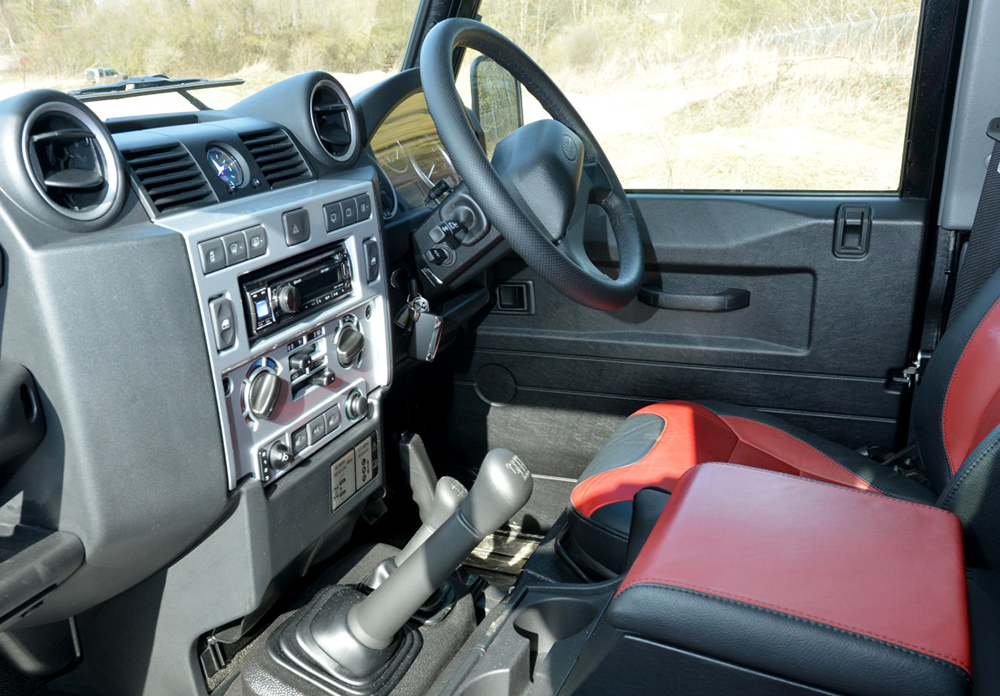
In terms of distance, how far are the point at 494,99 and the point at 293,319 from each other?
0.93 metres

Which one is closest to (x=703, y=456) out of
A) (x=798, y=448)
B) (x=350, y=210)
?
(x=798, y=448)

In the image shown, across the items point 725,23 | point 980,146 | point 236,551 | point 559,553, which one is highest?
point 725,23

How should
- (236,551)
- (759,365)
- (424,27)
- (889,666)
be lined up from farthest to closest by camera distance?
(424,27), (759,365), (236,551), (889,666)

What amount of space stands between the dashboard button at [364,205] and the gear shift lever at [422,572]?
1.56 feet

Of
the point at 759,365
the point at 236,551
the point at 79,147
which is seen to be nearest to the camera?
the point at 79,147

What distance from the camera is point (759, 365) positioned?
1970 millimetres

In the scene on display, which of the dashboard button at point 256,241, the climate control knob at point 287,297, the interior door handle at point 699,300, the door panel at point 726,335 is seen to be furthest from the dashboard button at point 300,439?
the interior door handle at point 699,300

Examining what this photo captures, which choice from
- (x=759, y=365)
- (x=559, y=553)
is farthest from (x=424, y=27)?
(x=559, y=553)

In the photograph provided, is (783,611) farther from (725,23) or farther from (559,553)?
(725,23)

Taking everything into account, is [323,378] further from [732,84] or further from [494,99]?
[732,84]

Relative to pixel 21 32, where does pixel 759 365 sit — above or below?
below

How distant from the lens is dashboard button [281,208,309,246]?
49.6 inches

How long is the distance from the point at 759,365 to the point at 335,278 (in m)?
1.04

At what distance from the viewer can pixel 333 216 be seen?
1.36 meters
